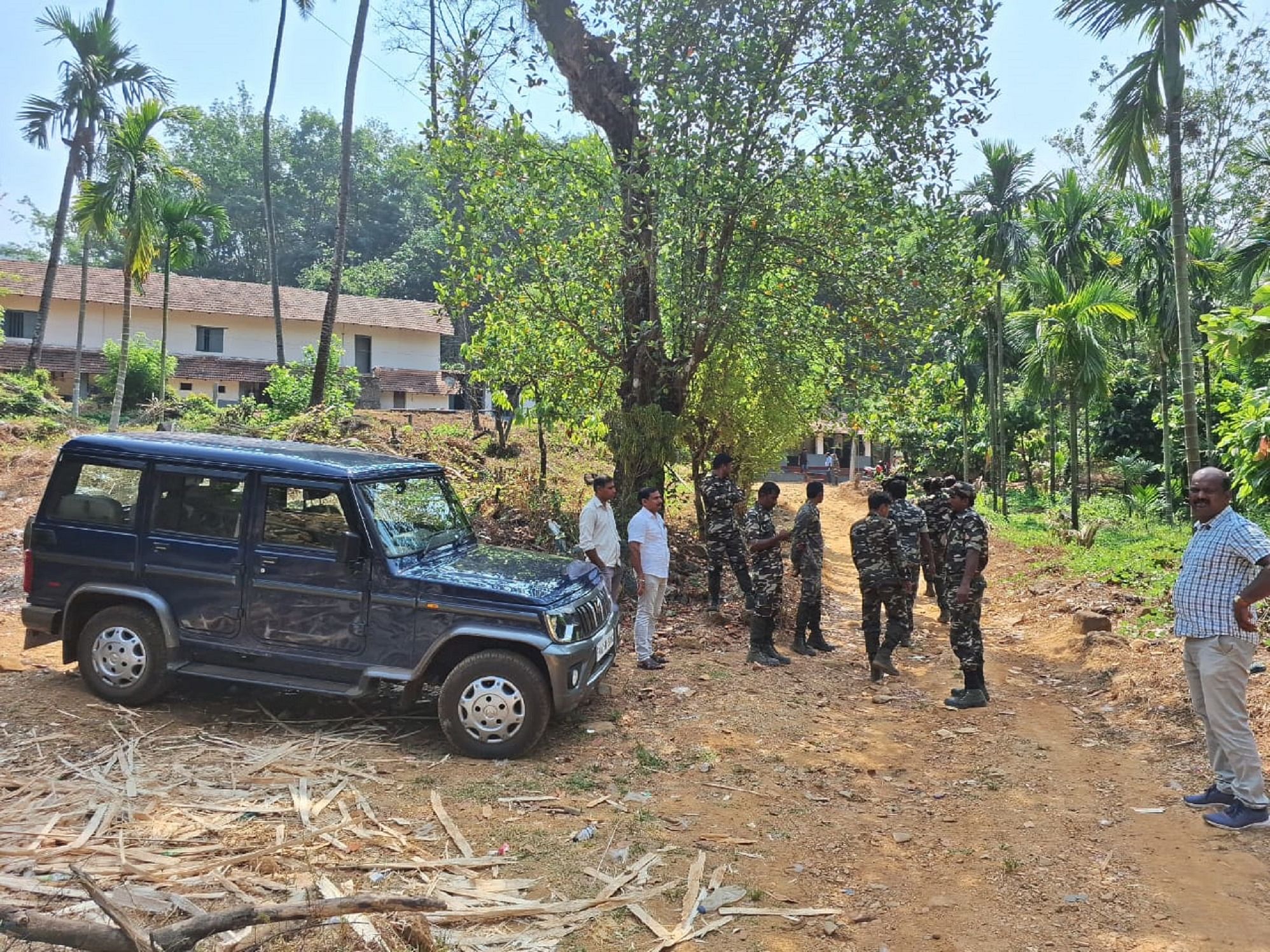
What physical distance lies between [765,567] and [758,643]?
0.79 m

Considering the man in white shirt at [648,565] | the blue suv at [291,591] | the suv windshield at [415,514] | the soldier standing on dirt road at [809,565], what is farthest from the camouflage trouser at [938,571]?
the suv windshield at [415,514]

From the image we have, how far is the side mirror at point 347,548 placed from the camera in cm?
568

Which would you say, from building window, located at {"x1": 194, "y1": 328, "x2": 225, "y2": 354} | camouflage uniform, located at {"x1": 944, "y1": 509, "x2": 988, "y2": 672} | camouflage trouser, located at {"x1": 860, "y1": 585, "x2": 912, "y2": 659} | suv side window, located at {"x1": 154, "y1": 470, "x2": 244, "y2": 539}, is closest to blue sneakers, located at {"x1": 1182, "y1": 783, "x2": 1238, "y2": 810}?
camouflage uniform, located at {"x1": 944, "y1": 509, "x2": 988, "y2": 672}

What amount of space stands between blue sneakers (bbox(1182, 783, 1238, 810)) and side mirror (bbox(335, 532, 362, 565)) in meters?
5.38

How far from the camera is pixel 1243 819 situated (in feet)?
15.6

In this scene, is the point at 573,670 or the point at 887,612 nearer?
the point at 573,670

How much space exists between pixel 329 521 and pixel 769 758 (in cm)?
350

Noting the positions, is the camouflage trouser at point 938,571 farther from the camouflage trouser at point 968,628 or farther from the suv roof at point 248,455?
the suv roof at point 248,455

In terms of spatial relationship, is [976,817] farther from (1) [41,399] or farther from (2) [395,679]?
(1) [41,399]

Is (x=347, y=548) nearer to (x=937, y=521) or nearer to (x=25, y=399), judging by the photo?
(x=937, y=521)

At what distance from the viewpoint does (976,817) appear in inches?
203

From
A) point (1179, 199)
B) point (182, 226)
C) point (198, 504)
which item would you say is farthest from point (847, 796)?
point (182, 226)

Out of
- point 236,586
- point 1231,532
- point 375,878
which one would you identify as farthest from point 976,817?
point 236,586

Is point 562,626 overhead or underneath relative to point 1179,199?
underneath
